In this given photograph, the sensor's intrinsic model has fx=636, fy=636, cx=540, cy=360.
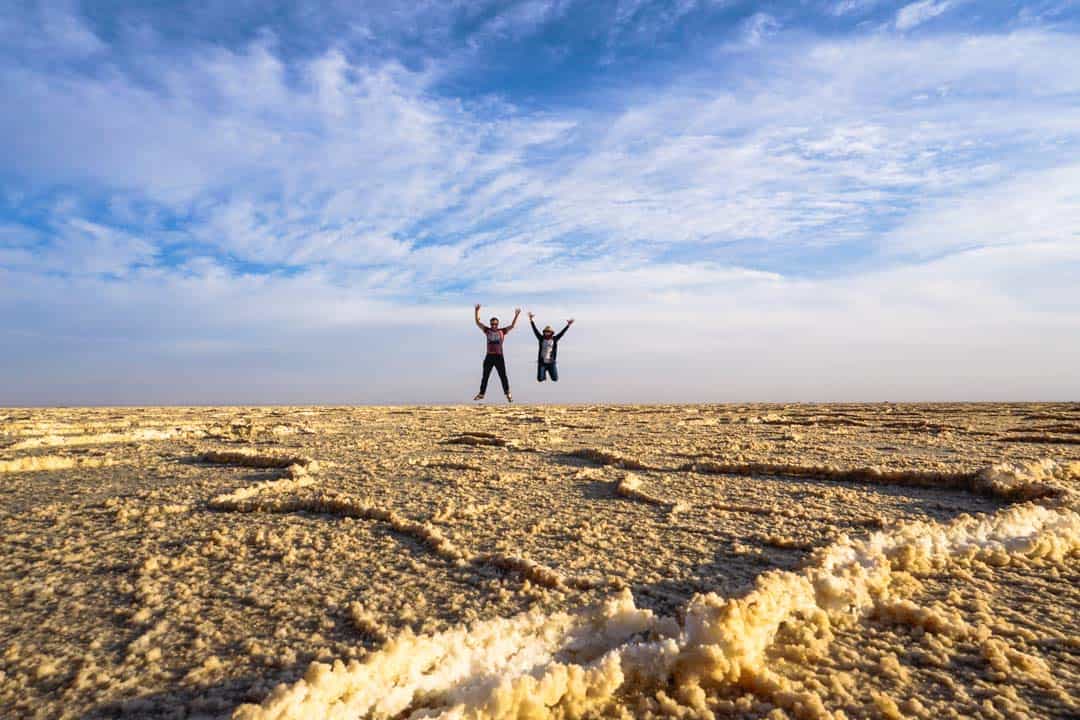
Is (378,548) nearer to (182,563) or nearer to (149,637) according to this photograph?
(182,563)

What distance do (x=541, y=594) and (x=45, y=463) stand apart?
3.09m

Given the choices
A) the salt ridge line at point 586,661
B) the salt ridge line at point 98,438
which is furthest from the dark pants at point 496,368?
the salt ridge line at point 586,661

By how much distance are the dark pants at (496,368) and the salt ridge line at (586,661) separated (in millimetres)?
9392

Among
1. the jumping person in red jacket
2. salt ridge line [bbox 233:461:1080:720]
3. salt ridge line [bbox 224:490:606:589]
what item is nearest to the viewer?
salt ridge line [bbox 233:461:1080:720]

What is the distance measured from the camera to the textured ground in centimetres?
106

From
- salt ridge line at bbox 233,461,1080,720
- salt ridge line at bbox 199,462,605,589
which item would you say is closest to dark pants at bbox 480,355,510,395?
salt ridge line at bbox 199,462,605,589

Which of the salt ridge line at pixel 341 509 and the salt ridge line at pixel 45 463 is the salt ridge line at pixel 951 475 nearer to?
the salt ridge line at pixel 341 509

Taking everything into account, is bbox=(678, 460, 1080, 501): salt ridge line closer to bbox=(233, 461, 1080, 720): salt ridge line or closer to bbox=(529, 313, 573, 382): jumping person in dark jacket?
bbox=(233, 461, 1080, 720): salt ridge line

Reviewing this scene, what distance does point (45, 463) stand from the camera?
126 inches

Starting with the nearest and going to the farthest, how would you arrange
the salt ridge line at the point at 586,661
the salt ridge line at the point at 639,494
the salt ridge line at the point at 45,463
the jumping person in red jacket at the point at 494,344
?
the salt ridge line at the point at 586,661 < the salt ridge line at the point at 639,494 < the salt ridge line at the point at 45,463 < the jumping person in red jacket at the point at 494,344

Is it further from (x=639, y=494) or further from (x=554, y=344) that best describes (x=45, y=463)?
(x=554, y=344)

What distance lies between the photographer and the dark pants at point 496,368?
10.8 meters

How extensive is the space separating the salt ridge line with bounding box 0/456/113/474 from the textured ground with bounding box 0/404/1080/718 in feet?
1.02

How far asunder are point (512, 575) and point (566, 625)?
295mm
